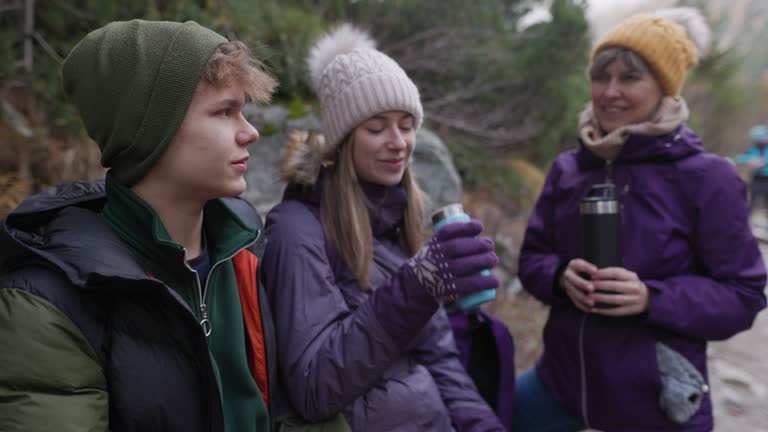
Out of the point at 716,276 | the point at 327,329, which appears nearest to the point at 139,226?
the point at 327,329

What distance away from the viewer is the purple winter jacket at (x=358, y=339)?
1.44 meters

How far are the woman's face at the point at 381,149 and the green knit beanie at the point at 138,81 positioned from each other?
73cm

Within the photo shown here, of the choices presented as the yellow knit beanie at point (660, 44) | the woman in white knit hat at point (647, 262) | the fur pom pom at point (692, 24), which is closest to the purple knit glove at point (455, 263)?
the woman in white knit hat at point (647, 262)

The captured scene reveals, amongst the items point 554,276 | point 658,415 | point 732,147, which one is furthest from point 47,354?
point 732,147

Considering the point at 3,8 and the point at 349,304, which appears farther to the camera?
the point at 3,8

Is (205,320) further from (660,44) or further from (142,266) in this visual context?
(660,44)

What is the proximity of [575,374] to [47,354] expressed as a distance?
1921 mm

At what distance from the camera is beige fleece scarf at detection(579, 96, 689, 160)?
1958mm

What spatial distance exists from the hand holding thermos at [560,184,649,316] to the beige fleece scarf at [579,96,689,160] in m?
0.25

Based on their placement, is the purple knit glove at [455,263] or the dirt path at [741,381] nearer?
the purple knit glove at [455,263]

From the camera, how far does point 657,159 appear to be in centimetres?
197

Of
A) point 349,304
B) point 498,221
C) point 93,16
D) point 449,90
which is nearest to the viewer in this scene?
point 349,304

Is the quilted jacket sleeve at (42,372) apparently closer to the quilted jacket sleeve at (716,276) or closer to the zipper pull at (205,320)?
the zipper pull at (205,320)

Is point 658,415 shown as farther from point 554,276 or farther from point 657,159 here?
point 657,159
